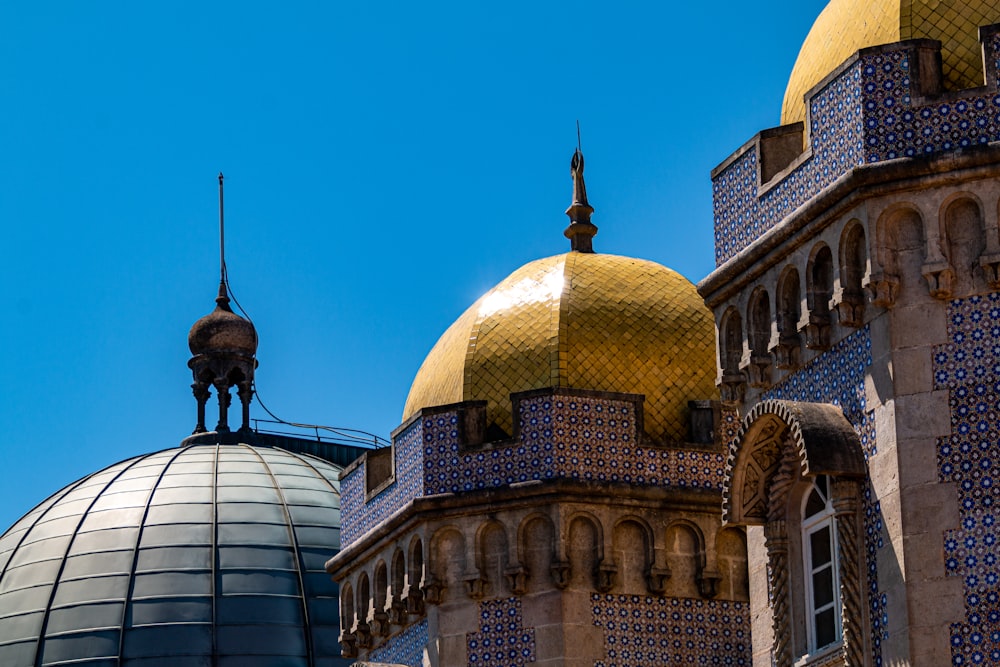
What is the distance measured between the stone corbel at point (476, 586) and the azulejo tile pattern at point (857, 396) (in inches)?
209

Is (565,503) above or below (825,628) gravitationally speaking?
above

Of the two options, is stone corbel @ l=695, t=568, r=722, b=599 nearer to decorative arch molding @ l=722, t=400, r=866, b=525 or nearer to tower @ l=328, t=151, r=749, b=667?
tower @ l=328, t=151, r=749, b=667

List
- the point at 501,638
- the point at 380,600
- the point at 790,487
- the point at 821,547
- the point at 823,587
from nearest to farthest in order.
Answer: the point at 823,587 → the point at 821,547 → the point at 790,487 → the point at 501,638 → the point at 380,600

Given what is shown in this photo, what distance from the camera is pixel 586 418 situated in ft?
94.4

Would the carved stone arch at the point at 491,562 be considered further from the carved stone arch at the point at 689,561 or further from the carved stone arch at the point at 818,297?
the carved stone arch at the point at 818,297

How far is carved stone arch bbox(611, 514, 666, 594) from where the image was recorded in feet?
93.3

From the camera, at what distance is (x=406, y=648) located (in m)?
29.9

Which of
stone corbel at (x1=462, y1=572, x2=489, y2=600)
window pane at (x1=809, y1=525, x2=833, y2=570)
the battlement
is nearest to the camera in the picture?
the battlement

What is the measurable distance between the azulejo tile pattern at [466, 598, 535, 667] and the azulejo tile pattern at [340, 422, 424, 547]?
1.72 metres

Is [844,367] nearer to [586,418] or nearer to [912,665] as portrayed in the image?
[912,665]

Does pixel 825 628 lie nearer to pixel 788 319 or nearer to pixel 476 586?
pixel 788 319

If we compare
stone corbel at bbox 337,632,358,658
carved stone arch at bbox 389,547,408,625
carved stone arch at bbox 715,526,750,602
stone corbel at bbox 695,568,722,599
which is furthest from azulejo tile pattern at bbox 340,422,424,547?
carved stone arch at bbox 715,526,750,602

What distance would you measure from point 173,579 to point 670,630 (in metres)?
22.6

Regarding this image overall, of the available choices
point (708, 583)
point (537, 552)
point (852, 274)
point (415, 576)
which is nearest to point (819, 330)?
point (852, 274)
